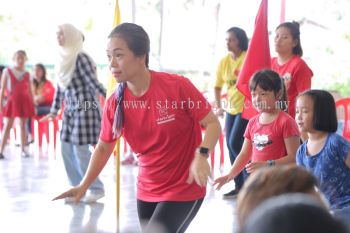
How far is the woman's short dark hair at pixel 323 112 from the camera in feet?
8.07

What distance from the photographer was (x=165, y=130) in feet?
7.49

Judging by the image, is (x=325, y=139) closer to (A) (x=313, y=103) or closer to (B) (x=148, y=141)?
(A) (x=313, y=103)

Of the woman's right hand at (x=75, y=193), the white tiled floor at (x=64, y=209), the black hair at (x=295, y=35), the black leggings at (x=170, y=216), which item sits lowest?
the white tiled floor at (x=64, y=209)

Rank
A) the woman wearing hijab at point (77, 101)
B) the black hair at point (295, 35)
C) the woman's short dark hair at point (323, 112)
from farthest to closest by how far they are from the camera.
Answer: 1. the woman wearing hijab at point (77, 101)
2. the black hair at point (295, 35)
3. the woman's short dark hair at point (323, 112)

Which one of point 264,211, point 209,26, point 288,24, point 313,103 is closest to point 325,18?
point 209,26

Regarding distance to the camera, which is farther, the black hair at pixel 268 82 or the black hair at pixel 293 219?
the black hair at pixel 268 82

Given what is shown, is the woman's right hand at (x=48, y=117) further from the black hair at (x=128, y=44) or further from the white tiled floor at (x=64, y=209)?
the black hair at (x=128, y=44)

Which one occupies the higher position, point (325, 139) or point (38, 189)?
point (325, 139)

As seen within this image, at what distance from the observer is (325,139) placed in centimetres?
246

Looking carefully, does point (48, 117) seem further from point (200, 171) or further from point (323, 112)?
point (200, 171)

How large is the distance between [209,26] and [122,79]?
7068 mm

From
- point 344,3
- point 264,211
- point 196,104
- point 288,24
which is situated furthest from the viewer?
point 344,3

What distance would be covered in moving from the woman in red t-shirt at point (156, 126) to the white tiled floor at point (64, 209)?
0.83 metres

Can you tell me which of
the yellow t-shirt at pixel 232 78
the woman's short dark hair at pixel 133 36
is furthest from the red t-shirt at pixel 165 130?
the yellow t-shirt at pixel 232 78
